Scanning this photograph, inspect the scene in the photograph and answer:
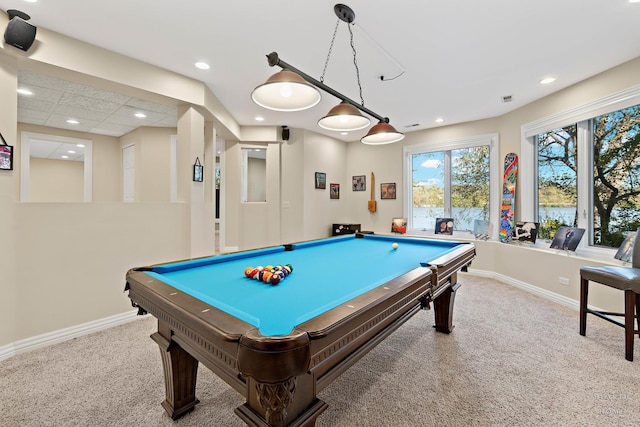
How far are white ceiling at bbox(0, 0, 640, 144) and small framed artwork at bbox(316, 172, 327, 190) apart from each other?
228 cm

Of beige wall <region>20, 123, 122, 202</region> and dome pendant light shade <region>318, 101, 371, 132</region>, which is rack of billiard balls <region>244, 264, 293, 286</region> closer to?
dome pendant light shade <region>318, 101, 371, 132</region>

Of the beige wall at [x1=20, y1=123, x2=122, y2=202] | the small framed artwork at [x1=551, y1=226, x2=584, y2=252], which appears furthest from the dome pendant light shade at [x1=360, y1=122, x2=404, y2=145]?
the beige wall at [x1=20, y1=123, x2=122, y2=202]

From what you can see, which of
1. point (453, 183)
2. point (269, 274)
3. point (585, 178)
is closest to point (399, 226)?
point (453, 183)

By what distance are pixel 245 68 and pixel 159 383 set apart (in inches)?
117

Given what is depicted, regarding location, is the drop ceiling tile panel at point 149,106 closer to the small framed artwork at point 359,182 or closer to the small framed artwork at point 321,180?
the small framed artwork at point 321,180

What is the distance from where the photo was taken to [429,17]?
84.4 inches

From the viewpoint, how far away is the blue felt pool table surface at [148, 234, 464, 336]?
3.49 feet

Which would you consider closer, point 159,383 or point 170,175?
point 159,383

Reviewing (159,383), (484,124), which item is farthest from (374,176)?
(159,383)

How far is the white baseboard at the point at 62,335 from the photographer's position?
7.06ft

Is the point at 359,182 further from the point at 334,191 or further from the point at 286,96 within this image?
the point at 286,96

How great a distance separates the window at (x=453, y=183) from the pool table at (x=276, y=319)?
3.26 meters

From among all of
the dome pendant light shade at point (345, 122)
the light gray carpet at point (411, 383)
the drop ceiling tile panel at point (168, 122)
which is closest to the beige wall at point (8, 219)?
the light gray carpet at point (411, 383)

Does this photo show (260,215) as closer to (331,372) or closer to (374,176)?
(374,176)
